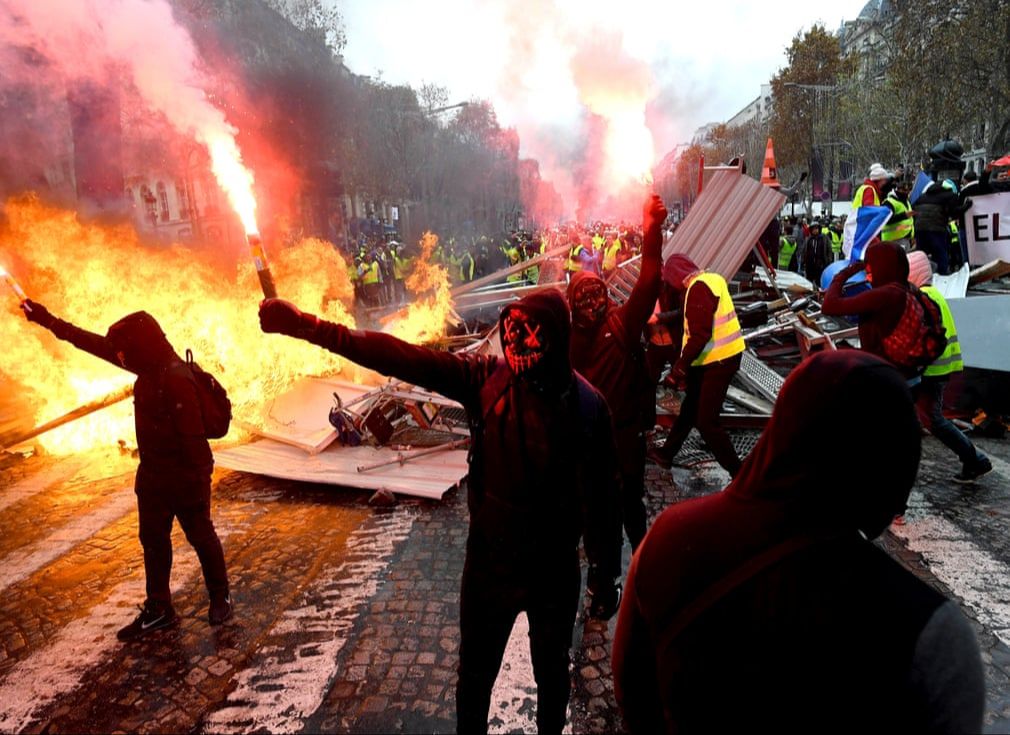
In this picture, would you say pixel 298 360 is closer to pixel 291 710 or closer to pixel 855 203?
pixel 291 710

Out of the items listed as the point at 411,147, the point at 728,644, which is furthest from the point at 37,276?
the point at 411,147

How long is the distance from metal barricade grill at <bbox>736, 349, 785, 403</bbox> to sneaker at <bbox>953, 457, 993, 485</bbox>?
2173mm

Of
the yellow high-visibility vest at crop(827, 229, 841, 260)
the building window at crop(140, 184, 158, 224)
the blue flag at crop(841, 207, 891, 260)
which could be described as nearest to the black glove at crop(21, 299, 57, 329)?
the blue flag at crop(841, 207, 891, 260)

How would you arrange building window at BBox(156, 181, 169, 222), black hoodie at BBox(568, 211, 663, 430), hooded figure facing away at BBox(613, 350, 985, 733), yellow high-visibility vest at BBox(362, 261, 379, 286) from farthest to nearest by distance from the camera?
yellow high-visibility vest at BBox(362, 261, 379, 286) < building window at BBox(156, 181, 169, 222) < black hoodie at BBox(568, 211, 663, 430) < hooded figure facing away at BBox(613, 350, 985, 733)

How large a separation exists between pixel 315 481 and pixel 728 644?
556 centimetres

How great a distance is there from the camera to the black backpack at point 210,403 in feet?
13.3

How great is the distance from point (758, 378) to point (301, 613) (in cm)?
→ 619

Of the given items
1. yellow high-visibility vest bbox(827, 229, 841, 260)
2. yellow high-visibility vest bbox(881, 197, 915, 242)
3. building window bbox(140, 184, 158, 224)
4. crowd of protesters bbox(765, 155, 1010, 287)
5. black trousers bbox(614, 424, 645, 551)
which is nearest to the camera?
black trousers bbox(614, 424, 645, 551)

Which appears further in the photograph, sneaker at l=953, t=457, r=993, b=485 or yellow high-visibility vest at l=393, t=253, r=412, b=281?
yellow high-visibility vest at l=393, t=253, r=412, b=281

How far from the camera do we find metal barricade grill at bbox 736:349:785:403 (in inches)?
305

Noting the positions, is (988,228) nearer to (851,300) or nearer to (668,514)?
(851,300)

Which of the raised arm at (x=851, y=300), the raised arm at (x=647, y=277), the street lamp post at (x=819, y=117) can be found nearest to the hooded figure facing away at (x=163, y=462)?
the raised arm at (x=647, y=277)

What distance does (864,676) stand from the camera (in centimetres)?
113

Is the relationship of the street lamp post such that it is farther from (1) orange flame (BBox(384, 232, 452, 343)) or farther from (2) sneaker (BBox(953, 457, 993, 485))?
(2) sneaker (BBox(953, 457, 993, 485))
